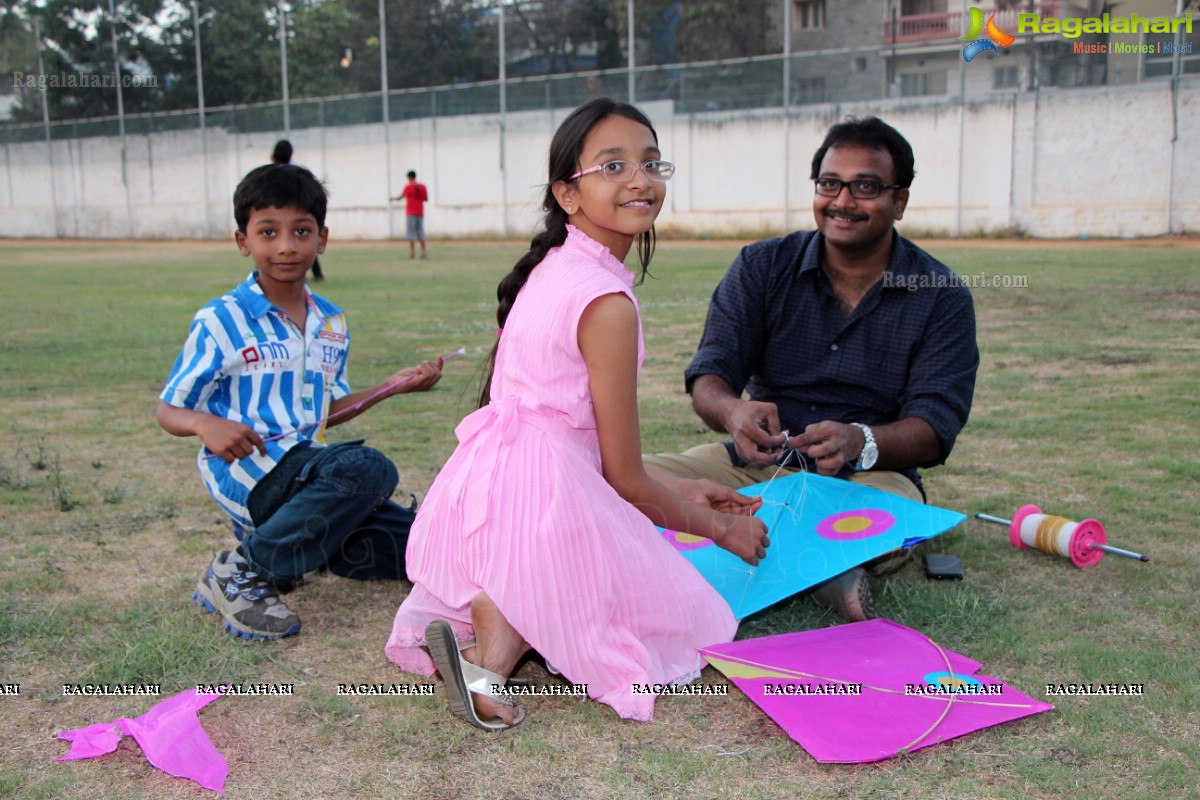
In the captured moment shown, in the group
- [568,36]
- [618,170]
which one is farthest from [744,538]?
[568,36]

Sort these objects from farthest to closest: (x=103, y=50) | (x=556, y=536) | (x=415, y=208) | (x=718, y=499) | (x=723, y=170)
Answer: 1. (x=103, y=50)
2. (x=723, y=170)
3. (x=415, y=208)
4. (x=718, y=499)
5. (x=556, y=536)

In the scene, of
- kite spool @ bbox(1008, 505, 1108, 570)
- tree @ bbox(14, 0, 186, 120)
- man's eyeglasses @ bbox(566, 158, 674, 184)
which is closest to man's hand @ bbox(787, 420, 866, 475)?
kite spool @ bbox(1008, 505, 1108, 570)

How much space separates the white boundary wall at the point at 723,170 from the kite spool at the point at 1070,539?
1854 centimetres

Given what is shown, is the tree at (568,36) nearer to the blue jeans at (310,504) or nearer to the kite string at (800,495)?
the kite string at (800,495)

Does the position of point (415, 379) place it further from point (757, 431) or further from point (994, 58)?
point (994, 58)

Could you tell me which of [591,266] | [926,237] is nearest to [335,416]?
[591,266]

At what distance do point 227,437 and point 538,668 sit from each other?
1.04m

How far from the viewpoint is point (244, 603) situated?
118 inches

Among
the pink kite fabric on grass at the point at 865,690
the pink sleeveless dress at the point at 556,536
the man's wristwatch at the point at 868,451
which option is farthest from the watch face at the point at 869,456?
the pink sleeveless dress at the point at 556,536

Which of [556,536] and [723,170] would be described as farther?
[723,170]

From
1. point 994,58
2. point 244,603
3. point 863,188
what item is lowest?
point 244,603

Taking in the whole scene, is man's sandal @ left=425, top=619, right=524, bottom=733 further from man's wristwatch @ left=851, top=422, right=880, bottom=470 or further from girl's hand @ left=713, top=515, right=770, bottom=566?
man's wristwatch @ left=851, top=422, right=880, bottom=470

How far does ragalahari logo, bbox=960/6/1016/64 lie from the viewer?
899 inches

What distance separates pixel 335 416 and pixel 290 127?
3178 cm
